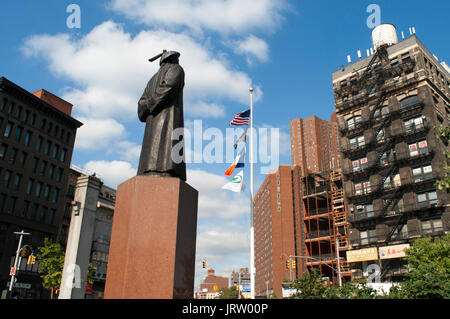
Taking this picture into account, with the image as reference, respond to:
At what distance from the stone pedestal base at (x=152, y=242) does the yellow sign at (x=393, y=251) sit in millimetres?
38753

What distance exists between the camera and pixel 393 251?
138 ft

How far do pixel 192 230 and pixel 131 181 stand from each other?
6.68 ft

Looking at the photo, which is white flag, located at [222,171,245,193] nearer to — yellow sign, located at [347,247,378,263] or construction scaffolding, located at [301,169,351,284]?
yellow sign, located at [347,247,378,263]

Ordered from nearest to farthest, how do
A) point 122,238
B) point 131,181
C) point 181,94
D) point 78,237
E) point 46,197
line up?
point 122,238 < point 131,181 < point 181,94 < point 78,237 < point 46,197

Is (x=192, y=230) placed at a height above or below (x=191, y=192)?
below

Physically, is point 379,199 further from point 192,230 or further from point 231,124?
point 192,230

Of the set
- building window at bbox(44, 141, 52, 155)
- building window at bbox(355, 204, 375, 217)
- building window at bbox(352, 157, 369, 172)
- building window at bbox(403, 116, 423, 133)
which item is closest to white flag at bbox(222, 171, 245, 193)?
building window at bbox(355, 204, 375, 217)

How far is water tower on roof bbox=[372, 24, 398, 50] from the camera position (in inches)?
2198

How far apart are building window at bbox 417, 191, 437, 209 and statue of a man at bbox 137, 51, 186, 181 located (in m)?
39.6

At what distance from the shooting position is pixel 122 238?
29.1ft

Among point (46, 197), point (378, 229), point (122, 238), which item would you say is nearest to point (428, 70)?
point (378, 229)

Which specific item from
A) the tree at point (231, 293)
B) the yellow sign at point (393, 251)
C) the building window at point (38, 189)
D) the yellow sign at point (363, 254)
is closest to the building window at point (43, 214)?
the building window at point (38, 189)

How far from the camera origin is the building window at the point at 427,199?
41.6 metres

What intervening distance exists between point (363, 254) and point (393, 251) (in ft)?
12.5
